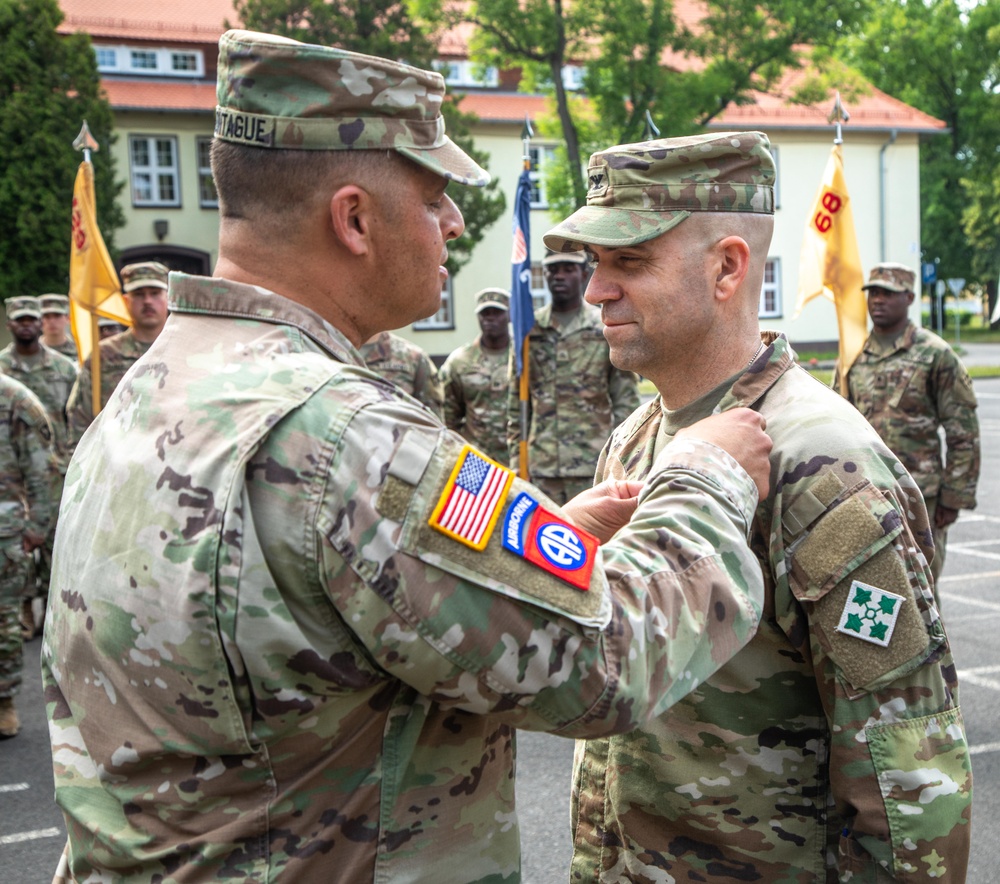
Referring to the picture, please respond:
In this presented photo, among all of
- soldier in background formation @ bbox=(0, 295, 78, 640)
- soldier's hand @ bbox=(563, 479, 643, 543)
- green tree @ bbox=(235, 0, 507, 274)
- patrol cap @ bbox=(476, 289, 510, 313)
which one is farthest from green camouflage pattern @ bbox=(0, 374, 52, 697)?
green tree @ bbox=(235, 0, 507, 274)

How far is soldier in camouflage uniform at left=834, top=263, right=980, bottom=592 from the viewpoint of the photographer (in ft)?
24.1

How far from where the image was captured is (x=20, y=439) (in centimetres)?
663

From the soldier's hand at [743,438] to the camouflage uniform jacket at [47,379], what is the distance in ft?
29.1

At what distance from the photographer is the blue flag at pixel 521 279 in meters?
8.77

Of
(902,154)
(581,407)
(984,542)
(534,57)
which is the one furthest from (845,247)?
(902,154)

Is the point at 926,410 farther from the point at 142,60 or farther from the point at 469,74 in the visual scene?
the point at 469,74

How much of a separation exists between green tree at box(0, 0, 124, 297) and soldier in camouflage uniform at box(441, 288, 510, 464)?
1861cm

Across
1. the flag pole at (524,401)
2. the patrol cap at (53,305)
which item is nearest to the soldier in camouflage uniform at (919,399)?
the flag pole at (524,401)

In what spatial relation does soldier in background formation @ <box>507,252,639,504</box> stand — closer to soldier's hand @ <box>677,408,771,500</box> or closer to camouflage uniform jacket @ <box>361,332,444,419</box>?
camouflage uniform jacket @ <box>361,332,444,419</box>

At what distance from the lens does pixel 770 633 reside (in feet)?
6.92

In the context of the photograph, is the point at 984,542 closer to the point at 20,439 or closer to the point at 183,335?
the point at 20,439

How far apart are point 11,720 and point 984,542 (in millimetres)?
8060

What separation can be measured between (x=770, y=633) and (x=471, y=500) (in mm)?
869

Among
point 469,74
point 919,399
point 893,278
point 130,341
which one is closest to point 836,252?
point 893,278
